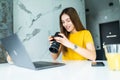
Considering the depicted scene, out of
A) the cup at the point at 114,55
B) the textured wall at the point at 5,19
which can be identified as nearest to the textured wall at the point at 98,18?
the textured wall at the point at 5,19

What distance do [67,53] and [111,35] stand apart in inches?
168

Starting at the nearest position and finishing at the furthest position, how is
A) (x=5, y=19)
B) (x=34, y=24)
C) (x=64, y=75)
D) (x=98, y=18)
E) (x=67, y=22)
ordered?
(x=64, y=75), (x=67, y=22), (x=5, y=19), (x=34, y=24), (x=98, y=18)

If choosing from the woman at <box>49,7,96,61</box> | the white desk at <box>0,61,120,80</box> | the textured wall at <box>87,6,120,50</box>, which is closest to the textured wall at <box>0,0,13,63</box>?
the woman at <box>49,7,96,61</box>

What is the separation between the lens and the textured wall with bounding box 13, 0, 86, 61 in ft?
8.31

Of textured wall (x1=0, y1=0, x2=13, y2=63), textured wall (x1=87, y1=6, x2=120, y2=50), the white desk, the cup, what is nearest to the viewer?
the white desk

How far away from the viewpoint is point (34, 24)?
102 inches

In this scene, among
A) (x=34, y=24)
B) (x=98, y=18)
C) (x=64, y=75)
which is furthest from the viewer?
(x=98, y=18)

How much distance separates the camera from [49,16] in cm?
272

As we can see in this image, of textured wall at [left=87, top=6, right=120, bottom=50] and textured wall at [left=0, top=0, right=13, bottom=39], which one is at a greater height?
textured wall at [left=0, top=0, right=13, bottom=39]

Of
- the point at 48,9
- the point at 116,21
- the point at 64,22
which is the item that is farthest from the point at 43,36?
the point at 116,21

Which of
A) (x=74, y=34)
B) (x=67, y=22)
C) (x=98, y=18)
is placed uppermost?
(x=67, y=22)

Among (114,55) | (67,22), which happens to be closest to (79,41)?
(67,22)

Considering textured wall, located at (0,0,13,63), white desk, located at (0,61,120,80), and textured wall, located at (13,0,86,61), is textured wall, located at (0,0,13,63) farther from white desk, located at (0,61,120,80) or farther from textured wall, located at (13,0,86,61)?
white desk, located at (0,61,120,80)

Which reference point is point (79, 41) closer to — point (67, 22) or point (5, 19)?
point (67, 22)
